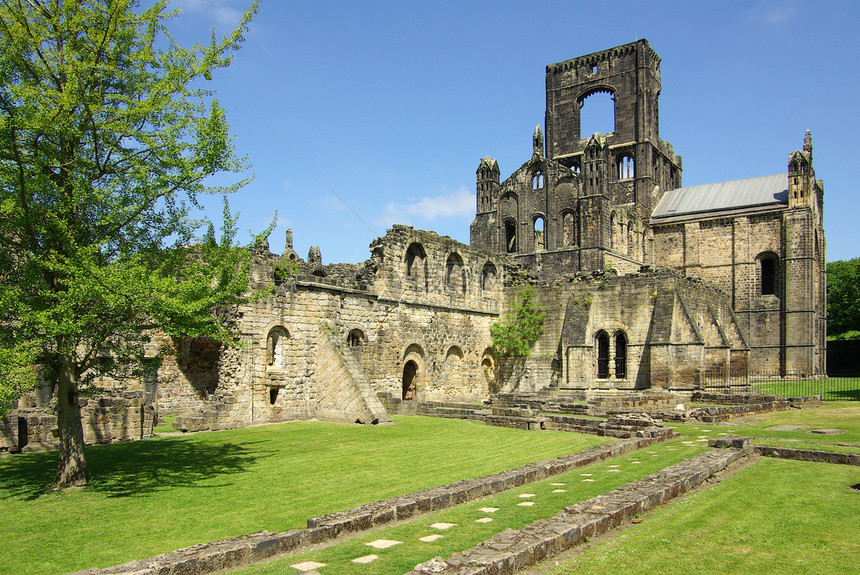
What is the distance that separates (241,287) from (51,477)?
434 cm

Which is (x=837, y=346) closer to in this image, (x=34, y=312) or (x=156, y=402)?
(x=156, y=402)

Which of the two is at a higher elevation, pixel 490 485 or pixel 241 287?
pixel 241 287

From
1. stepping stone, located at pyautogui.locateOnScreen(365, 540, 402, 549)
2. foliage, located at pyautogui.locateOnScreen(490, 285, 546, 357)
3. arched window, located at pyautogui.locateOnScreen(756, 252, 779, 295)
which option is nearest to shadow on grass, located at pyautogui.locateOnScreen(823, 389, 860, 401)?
foliage, located at pyautogui.locateOnScreen(490, 285, 546, 357)

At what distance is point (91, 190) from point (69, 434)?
12.4ft

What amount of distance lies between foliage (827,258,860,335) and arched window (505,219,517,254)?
2761 centimetres

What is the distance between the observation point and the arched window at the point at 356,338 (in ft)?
72.2

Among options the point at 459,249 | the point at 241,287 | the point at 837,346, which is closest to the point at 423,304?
the point at 459,249

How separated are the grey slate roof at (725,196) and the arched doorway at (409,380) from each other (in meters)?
31.3

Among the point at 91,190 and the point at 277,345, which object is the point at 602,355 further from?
the point at 91,190

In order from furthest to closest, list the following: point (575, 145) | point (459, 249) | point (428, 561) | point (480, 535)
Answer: point (575, 145) → point (459, 249) → point (480, 535) → point (428, 561)

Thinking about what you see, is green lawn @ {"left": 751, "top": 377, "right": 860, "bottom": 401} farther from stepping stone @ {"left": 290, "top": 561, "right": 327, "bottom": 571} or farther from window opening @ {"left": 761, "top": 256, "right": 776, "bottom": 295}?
stepping stone @ {"left": 290, "top": 561, "right": 327, "bottom": 571}

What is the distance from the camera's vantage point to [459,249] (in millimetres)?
27172

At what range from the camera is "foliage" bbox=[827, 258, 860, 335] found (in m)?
51.6

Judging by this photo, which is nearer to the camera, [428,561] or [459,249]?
[428,561]
